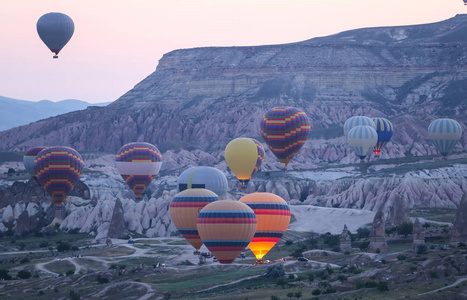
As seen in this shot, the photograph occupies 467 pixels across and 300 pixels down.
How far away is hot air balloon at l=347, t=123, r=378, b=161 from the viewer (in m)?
150

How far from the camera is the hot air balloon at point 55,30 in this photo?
364 ft

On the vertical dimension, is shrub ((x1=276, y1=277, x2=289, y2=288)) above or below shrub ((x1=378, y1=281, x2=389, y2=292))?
below

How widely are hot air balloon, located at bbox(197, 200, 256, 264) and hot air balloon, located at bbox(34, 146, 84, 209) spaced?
41181mm

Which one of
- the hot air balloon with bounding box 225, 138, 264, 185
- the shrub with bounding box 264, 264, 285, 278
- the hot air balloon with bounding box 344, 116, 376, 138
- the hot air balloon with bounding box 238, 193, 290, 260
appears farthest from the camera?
the hot air balloon with bounding box 344, 116, 376, 138

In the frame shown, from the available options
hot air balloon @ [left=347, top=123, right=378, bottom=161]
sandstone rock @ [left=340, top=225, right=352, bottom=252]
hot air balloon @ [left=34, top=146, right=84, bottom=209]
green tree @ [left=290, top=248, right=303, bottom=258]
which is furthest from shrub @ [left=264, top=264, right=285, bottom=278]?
hot air balloon @ [left=347, top=123, right=378, bottom=161]

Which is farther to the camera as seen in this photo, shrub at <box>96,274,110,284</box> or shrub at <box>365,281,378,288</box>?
shrub at <box>96,274,110,284</box>

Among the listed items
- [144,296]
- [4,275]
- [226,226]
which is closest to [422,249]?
[226,226]

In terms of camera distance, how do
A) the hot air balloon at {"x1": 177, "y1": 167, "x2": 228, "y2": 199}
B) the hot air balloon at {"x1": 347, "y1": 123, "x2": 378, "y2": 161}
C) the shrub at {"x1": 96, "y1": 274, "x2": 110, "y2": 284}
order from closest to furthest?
1. the shrub at {"x1": 96, "y1": 274, "x2": 110, "y2": 284}
2. the hot air balloon at {"x1": 177, "y1": 167, "x2": 228, "y2": 199}
3. the hot air balloon at {"x1": 347, "y1": 123, "x2": 378, "y2": 161}

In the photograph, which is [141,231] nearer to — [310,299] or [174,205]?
[174,205]

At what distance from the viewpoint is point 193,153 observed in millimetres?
193125

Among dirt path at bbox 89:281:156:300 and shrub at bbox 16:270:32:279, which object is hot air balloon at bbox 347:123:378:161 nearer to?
shrub at bbox 16:270:32:279

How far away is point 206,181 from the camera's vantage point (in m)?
102

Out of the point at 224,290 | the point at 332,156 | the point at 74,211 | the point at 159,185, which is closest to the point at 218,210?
the point at 224,290

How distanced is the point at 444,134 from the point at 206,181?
61.6m
